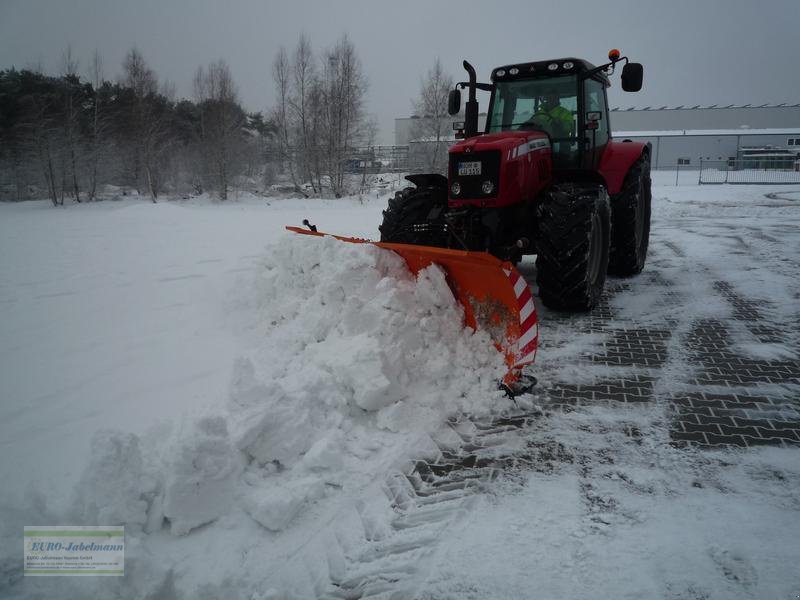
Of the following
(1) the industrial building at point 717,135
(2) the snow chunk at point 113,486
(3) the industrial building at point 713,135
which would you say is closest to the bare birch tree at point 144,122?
(3) the industrial building at point 713,135

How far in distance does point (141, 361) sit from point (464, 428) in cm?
263

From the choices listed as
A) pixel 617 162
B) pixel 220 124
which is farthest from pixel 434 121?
pixel 617 162

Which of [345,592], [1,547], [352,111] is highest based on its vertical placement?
[352,111]

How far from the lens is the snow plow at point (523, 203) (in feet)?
12.8

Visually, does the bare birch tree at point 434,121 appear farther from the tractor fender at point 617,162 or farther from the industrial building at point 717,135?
the tractor fender at point 617,162

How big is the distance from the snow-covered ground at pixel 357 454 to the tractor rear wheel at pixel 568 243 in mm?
385

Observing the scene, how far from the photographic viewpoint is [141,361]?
411 cm

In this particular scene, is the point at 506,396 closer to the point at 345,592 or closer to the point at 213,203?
the point at 345,592

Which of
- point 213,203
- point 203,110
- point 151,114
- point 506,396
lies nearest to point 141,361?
point 506,396

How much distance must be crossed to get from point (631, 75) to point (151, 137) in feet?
78.9

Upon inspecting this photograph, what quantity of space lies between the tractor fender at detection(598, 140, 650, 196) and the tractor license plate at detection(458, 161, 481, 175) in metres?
2.15

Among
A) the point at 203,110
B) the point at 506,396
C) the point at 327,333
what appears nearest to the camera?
the point at 506,396

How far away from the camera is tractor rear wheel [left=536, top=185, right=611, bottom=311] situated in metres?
4.36

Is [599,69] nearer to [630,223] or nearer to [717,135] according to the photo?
[630,223]
